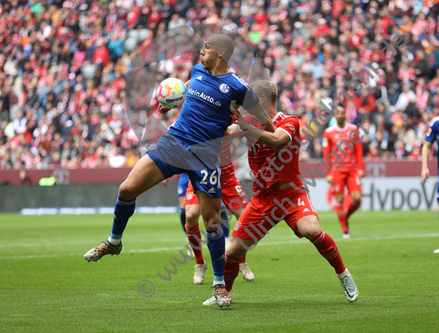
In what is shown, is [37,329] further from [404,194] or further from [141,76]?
[404,194]

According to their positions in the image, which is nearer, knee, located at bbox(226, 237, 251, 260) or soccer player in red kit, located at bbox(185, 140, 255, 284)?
knee, located at bbox(226, 237, 251, 260)

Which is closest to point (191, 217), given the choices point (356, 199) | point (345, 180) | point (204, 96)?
point (204, 96)

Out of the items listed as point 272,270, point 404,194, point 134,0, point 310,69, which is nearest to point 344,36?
point 310,69

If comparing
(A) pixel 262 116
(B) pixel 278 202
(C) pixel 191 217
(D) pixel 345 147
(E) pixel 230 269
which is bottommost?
Answer: (D) pixel 345 147

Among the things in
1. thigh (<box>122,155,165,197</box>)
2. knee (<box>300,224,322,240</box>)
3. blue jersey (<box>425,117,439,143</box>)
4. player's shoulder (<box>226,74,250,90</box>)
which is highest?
player's shoulder (<box>226,74,250,90</box>)

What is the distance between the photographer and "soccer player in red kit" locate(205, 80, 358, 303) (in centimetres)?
588

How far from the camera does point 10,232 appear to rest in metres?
15.4

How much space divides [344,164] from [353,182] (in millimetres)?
427

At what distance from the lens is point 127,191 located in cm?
579

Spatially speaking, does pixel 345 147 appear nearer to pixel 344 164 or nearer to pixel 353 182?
pixel 344 164

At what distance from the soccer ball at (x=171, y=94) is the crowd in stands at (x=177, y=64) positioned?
9.93 m

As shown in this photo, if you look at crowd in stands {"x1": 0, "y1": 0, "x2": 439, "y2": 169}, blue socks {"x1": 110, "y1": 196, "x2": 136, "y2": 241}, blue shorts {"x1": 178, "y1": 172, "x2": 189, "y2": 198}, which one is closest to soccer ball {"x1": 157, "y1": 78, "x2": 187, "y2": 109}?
blue socks {"x1": 110, "y1": 196, "x2": 136, "y2": 241}

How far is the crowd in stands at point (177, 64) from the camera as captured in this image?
20422 mm

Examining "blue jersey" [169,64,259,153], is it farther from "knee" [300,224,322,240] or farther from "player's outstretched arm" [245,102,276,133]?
"knee" [300,224,322,240]
